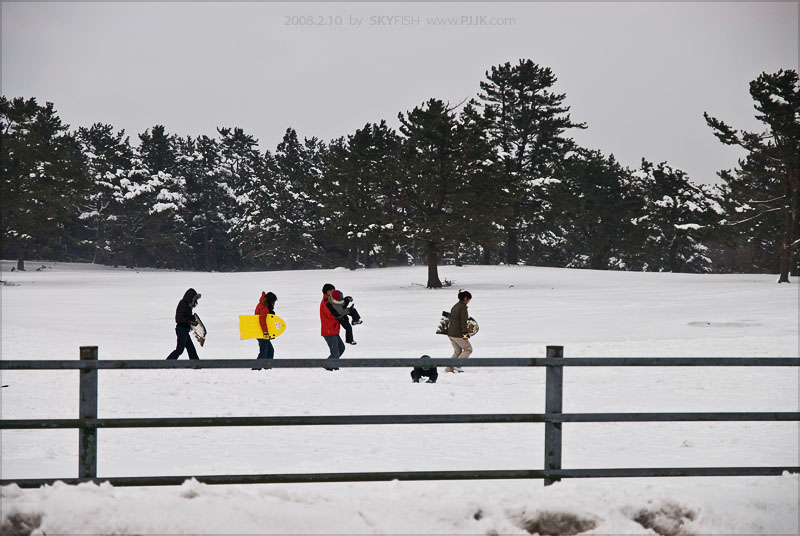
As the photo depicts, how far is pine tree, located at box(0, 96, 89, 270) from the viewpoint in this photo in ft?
169

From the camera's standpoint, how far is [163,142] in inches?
3403

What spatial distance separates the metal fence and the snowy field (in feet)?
0.41

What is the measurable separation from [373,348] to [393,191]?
1022 inches

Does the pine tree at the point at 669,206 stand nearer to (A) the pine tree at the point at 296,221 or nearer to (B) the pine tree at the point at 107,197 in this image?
(A) the pine tree at the point at 296,221

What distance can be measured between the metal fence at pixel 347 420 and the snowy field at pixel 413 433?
0.41 feet

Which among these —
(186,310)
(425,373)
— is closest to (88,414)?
(425,373)

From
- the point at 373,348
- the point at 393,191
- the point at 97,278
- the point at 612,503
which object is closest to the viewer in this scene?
the point at 612,503

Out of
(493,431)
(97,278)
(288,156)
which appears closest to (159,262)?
(288,156)

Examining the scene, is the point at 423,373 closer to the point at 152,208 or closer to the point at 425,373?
the point at 425,373

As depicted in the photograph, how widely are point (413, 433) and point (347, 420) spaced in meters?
3.91

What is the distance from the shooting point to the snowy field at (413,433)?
4.83 meters

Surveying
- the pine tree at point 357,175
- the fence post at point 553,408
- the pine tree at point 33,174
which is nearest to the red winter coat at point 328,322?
the fence post at point 553,408

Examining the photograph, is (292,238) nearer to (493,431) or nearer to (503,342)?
(503,342)

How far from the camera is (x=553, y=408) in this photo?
18.2 ft
